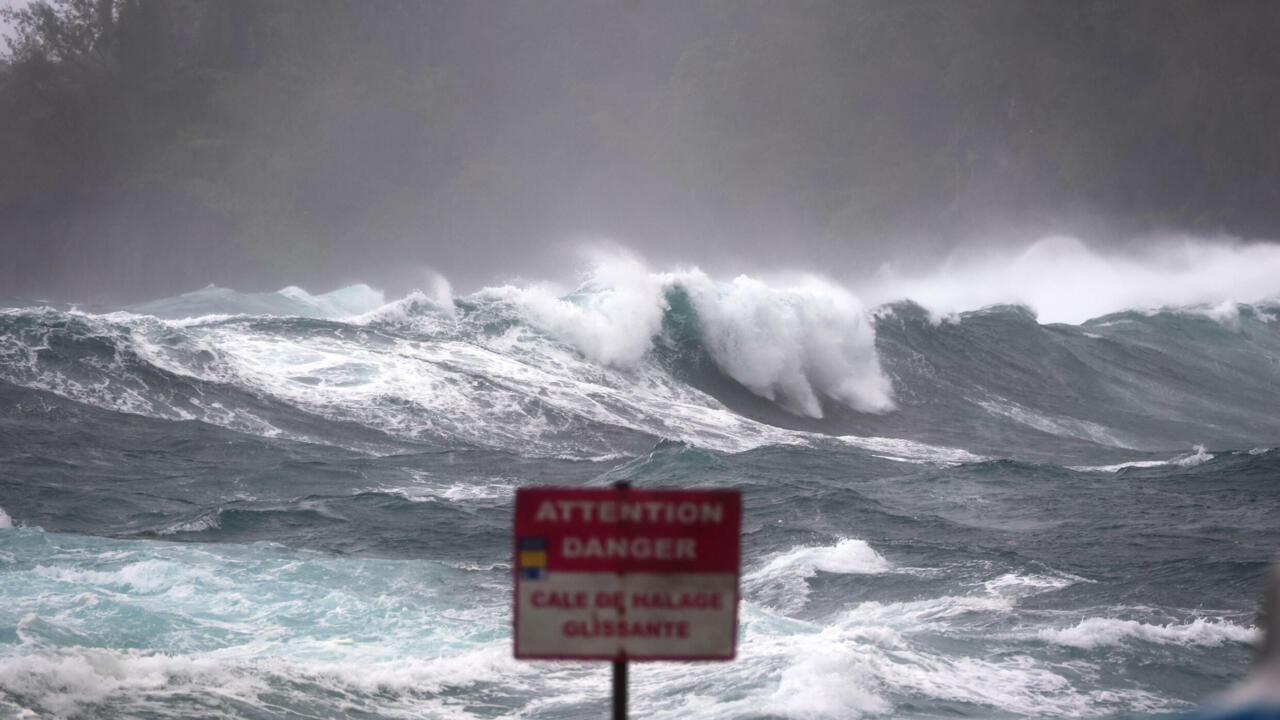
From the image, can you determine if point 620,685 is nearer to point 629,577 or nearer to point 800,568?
point 629,577

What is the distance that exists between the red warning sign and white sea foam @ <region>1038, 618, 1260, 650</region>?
24.2 ft

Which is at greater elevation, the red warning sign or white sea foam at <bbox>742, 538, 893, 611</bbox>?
the red warning sign

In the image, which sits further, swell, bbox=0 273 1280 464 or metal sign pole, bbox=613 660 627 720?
swell, bbox=0 273 1280 464

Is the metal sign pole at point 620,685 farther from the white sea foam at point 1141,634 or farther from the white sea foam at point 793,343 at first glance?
the white sea foam at point 793,343

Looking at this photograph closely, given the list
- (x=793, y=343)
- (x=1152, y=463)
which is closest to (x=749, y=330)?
(x=793, y=343)

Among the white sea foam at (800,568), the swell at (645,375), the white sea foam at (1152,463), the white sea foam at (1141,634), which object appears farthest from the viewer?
the white sea foam at (1152,463)

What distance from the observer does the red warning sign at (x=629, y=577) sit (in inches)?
100.0

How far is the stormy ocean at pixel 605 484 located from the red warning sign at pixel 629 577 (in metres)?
5.29

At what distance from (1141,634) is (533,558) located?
8.17 meters

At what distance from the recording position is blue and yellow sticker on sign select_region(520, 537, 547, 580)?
2.53 metres

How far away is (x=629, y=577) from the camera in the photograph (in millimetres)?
2555

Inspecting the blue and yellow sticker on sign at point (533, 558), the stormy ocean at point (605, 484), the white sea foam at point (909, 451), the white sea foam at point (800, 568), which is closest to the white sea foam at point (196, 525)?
the stormy ocean at point (605, 484)

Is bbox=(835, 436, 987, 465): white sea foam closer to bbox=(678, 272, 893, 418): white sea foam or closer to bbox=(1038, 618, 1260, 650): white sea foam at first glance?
bbox=(678, 272, 893, 418): white sea foam

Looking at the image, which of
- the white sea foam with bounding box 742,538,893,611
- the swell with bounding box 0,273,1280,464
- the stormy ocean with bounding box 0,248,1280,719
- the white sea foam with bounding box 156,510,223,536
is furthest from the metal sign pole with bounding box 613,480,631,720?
the swell with bounding box 0,273,1280,464
